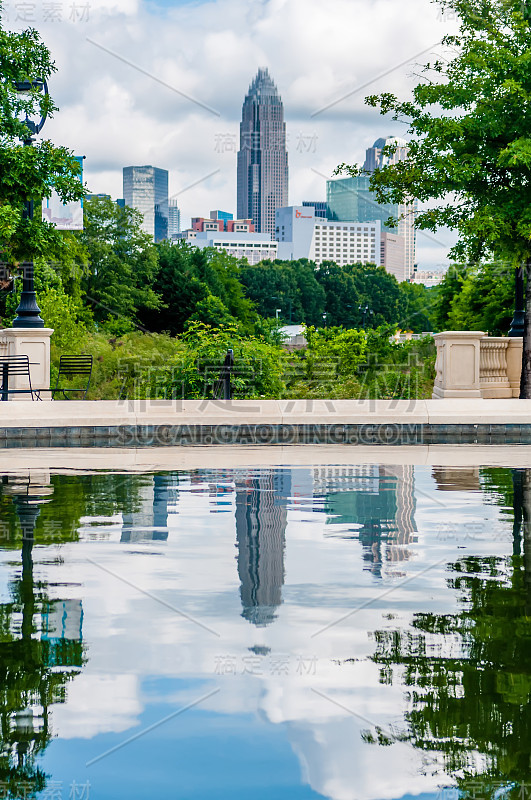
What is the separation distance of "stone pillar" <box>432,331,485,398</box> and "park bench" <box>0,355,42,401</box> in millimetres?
10106

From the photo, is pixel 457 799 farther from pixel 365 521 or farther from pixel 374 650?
pixel 365 521

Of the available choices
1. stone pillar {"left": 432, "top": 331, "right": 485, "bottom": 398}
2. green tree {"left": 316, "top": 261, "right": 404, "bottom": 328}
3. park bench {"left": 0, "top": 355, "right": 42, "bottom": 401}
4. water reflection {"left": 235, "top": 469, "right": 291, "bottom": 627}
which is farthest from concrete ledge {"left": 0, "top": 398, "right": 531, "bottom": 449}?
green tree {"left": 316, "top": 261, "right": 404, "bottom": 328}

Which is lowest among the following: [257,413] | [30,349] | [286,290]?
[257,413]

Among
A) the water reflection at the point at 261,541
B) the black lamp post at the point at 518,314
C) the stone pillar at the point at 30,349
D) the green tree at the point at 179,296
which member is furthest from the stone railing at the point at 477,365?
the green tree at the point at 179,296

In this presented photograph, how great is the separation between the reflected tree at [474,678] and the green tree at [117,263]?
234 ft

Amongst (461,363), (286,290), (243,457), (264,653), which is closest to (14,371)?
(243,457)

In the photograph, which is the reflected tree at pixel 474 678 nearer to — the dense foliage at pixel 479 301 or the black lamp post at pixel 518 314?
the black lamp post at pixel 518 314

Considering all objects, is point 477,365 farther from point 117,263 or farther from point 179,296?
point 179,296

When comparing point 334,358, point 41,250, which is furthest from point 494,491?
point 334,358

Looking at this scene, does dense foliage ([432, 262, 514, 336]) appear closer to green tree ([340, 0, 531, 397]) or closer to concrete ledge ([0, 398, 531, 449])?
green tree ([340, 0, 531, 397])

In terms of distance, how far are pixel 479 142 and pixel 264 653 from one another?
74.5 ft

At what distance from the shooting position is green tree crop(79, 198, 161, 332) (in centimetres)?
8281

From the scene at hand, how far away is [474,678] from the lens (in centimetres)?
569

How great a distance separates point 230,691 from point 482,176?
2351 centimetres
